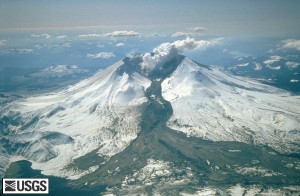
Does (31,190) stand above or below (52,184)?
above

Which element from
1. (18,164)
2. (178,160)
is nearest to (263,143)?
(178,160)

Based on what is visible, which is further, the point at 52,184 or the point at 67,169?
the point at 67,169

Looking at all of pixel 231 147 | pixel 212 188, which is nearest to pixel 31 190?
pixel 212 188

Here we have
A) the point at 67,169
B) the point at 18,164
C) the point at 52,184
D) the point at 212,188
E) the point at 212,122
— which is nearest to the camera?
the point at 212,188

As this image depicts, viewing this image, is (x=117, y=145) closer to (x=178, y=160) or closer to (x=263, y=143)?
(x=178, y=160)

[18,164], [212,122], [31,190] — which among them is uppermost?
[31,190]

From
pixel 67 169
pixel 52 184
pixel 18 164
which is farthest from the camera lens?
pixel 18 164

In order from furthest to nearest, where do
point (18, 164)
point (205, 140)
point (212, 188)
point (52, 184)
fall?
1. point (205, 140)
2. point (18, 164)
3. point (52, 184)
4. point (212, 188)

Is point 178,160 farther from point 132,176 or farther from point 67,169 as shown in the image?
point 67,169

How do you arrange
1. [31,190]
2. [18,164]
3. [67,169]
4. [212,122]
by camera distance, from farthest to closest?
[212,122] < [18,164] < [67,169] < [31,190]
